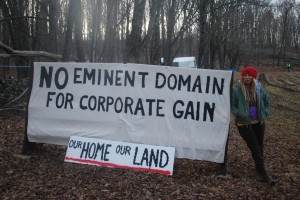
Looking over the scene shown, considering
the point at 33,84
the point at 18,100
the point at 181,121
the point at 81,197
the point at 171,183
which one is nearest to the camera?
the point at 81,197

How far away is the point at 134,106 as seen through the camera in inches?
261

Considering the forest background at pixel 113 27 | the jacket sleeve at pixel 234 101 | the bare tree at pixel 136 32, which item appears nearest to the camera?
the jacket sleeve at pixel 234 101

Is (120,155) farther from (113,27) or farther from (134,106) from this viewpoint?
(113,27)

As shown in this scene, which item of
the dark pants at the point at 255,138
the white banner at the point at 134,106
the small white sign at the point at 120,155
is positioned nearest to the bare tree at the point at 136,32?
the white banner at the point at 134,106

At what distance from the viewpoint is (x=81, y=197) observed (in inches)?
207

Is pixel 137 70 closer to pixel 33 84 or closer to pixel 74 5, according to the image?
pixel 33 84

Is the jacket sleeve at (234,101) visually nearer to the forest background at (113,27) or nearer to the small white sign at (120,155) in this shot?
the small white sign at (120,155)

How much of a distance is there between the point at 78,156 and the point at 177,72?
2396 millimetres

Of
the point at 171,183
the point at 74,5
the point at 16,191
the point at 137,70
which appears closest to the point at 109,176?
the point at 171,183

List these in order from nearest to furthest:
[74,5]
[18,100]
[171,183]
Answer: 1. [171,183]
2. [74,5]
3. [18,100]

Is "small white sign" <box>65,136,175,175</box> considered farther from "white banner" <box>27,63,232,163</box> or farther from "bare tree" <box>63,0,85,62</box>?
"bare tree" <box>63,0,85,62</box>

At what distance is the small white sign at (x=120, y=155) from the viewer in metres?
6.31

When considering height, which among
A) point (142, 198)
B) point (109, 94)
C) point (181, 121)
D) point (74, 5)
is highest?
point (74, 5)

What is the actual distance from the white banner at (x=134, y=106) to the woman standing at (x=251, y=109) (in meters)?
0.25
